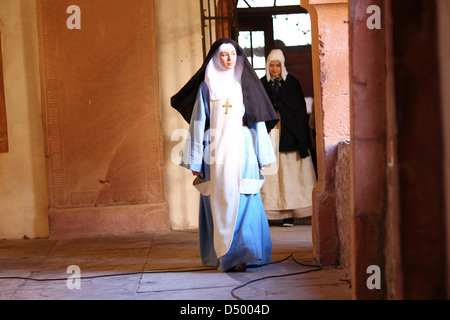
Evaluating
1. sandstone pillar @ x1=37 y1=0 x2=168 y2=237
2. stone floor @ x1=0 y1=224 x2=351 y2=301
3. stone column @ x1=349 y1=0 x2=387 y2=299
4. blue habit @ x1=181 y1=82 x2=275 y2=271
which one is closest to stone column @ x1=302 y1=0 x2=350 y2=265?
stone floor @ x1=0 y1=224 x2=351 y2=301

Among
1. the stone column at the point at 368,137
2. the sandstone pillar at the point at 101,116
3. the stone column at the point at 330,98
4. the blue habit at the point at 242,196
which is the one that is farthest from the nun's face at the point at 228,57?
the sandstone pillar at the point at 101,116

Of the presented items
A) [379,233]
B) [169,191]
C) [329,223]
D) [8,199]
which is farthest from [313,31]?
[8,199]

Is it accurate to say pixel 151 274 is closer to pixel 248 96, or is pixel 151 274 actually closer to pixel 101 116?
pixel 248 96

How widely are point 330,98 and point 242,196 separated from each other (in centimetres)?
108

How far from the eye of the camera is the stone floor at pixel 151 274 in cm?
422

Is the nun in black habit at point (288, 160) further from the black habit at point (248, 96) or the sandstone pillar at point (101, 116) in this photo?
the black habit at point (248, 96)

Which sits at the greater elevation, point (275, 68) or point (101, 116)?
point (275, 68)

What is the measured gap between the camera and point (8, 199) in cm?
695

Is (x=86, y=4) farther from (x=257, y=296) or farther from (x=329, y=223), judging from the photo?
(x=257, y=296)

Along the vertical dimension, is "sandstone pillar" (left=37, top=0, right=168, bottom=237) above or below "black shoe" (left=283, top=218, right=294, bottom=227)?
above

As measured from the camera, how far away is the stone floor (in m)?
4.22

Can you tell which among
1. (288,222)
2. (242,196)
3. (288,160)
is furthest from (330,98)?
(288,222)

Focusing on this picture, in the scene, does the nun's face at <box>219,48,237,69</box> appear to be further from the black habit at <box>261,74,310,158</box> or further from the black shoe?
the black shoe

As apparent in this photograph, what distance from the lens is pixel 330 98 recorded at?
197 inches
